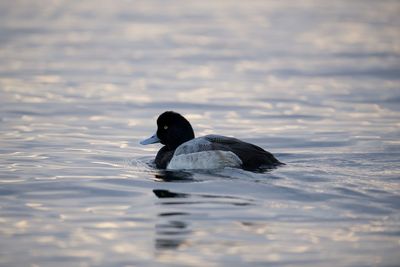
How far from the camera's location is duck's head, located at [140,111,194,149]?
1255 cm

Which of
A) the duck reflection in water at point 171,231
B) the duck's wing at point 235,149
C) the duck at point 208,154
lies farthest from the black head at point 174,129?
the duck reflection in water at point 171,231

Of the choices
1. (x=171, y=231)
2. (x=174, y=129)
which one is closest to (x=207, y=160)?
(x=174, y=129)

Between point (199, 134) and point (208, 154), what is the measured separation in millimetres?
3175

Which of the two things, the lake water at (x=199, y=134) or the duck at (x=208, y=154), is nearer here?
the lake water at (x=199, y=134)

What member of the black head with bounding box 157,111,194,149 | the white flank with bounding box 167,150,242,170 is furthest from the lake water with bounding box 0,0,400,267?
the black head with bounding box 157,111,194,149

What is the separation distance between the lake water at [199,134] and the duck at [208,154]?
0.22m

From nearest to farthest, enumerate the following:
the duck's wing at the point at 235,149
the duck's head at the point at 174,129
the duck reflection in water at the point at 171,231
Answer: the duck reflection in water at the point at 171,231, the duck's wing at the point at 235,149, the duck's head at the point at 174,129

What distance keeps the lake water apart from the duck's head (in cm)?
49

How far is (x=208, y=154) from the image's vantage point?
38.2 feet

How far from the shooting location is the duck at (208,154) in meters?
11.5

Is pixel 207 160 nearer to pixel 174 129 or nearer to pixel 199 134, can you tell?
pixel 174 129

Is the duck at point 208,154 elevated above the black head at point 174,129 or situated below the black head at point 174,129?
below

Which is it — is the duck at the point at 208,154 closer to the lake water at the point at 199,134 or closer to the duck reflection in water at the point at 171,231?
the lake water at the point at 199,134

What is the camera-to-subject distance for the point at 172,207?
9711 millimetres
